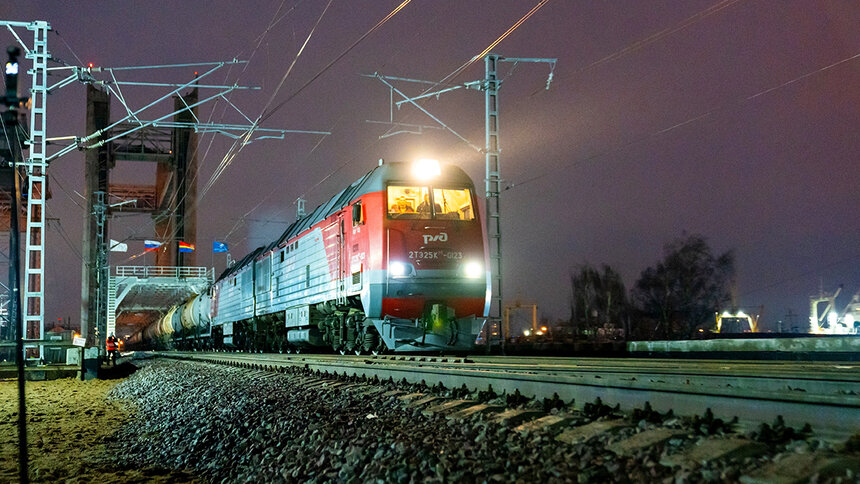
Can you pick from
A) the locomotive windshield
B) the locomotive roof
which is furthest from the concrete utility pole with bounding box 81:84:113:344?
the locomotive windshield

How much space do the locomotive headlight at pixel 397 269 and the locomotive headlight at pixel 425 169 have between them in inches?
73.1

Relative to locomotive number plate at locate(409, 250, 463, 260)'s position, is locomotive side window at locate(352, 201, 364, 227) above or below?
above

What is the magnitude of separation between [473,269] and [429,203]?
151 centimetres

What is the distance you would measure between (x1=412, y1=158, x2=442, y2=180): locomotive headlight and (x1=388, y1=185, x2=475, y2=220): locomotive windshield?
10.7 inches

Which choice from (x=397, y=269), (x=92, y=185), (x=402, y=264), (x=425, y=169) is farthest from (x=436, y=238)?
(x=92, y=185)

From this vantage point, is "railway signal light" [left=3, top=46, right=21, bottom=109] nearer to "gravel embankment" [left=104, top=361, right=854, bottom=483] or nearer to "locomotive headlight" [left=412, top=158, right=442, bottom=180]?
"gravel embankment" [left=104, top=361, right=854, bottom=483]

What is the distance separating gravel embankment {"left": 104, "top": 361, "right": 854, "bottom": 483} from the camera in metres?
3.75

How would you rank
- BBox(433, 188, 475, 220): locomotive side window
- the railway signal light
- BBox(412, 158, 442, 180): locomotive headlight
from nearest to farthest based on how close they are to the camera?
the railway signal light
BBox(433, 188, 475, 220): locomotive side window
BBox(412, 158, 442, 180): locomotive headlight

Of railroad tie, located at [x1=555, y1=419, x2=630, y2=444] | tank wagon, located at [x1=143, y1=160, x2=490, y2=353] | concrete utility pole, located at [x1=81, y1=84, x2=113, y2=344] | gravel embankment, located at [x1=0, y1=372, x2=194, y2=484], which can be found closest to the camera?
railroad tie, located at [x1=555, y1=419, x2=630, y2=444]

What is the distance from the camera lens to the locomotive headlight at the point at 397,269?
12.8 metres

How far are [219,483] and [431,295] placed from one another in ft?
23.8

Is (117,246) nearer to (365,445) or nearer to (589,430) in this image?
(365,445)

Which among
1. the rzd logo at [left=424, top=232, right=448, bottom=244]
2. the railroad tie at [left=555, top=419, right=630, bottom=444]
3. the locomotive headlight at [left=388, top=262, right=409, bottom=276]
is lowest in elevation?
the railroad tie at [left=555, top=419, right=630, bottom=444]

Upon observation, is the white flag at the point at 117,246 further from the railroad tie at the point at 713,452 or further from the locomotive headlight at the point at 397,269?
the railroad tie at the point at 713,452
